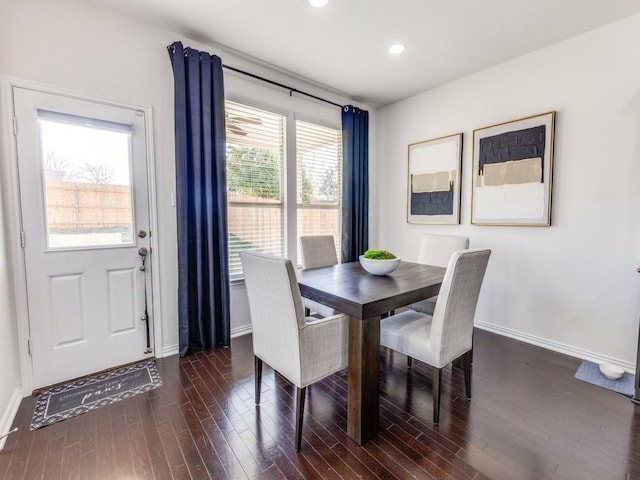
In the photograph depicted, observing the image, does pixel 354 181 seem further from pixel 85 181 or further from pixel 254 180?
pixel 85 181

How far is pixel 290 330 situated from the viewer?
153cm

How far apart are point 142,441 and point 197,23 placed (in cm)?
290

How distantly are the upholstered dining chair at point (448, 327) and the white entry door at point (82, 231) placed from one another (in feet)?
6.74

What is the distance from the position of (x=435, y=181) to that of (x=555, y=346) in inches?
79.4

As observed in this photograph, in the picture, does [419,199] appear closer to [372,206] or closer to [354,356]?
[372,206]

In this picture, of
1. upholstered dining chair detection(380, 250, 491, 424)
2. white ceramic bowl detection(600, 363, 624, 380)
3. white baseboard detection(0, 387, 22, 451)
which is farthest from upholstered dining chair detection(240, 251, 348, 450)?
white ceramic bowl detection(600, 363, 624, 380)

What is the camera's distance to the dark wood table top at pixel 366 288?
5.16 feet

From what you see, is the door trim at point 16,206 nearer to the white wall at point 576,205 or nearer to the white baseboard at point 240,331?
the white baseboard at point 240,331

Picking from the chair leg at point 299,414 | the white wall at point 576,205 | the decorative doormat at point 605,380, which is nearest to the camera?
the chair leg at point 299,414

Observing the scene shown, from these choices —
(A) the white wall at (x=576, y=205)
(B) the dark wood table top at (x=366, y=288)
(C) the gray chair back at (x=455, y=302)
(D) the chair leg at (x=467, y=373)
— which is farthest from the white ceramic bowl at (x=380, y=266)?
(A) the white wall at (x=576, y=205)

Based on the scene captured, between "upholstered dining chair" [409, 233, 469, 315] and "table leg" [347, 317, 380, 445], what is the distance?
1.09m

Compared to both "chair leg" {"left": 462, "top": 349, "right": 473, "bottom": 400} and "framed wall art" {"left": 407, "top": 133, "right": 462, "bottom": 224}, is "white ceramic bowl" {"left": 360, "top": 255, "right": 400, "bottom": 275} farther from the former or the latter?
"framed wall art" {"left": 407, "top": 133, "right": 462, "bottom": 224}

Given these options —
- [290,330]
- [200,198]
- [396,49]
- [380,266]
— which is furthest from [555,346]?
[200,198]

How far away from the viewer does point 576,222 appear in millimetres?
2561
